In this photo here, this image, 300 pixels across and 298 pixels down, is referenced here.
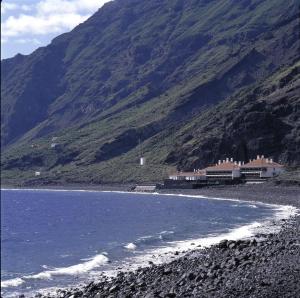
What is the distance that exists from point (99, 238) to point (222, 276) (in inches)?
1901

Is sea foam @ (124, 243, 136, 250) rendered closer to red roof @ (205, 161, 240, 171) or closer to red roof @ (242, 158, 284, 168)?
red roof @ (242, 158, 284, 168)

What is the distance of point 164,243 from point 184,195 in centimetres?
10750

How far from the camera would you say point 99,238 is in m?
82.4

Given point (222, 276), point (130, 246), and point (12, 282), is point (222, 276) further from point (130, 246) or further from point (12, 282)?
point (130, 246)

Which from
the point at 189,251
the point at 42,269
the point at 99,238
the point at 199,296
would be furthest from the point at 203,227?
the point at 199,296

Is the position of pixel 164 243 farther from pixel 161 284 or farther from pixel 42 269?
pixel 161 284

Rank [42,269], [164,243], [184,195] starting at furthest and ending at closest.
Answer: [184,195], [164,243], [42,269]

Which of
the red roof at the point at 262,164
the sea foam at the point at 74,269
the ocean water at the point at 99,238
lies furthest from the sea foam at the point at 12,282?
the red roof at the point at 262,164

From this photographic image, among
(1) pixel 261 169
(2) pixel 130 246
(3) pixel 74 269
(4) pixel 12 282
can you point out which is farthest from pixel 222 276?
(1) pixel 261 169

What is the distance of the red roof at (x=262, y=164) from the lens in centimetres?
18070

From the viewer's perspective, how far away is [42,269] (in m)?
56.6

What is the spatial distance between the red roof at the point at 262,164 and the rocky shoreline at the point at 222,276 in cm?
12756

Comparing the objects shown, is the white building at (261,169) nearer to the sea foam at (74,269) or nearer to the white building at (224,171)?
the white building at (224,171)

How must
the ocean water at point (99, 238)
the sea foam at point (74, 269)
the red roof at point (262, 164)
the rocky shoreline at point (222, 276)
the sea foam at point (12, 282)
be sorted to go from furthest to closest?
the red roof at point (262, 164), the ocean water at point (99, 238), the sea foam at point (74, 269), the sea foam at point (12, 282), the rocky shoreline at point (222, 276)
